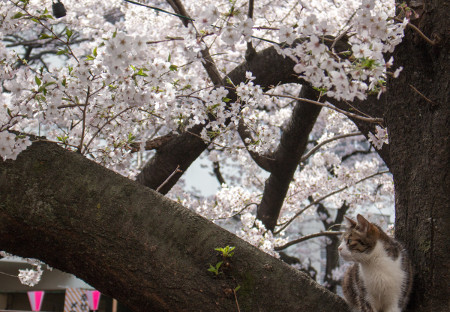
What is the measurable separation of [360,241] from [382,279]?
188 millimetres

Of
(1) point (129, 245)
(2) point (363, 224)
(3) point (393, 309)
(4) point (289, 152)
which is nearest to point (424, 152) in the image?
(2) point (363, 224)

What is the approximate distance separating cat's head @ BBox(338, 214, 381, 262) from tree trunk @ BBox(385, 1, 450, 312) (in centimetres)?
14

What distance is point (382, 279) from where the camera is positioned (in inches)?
70.4

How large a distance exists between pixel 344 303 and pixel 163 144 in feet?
6.72

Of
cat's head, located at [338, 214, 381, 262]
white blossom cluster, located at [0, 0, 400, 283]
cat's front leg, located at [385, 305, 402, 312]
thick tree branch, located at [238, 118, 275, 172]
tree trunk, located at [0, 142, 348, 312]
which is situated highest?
thick tree branch, located at [238, 118, 275, 172]

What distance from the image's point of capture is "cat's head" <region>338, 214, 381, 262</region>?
1888 mm

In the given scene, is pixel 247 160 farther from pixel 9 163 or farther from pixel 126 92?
pixel 9 163

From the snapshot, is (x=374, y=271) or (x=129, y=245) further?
(x=374, y=271)

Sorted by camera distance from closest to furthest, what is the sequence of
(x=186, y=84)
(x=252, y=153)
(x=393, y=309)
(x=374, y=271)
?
(x=393, y=309)
(x=374, y=271)
(x=186, y=84)
(x=252, y=153)

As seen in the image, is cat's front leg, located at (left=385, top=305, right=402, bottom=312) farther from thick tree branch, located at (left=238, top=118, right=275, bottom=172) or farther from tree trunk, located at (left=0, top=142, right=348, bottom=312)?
thick tree branch, located at (left=238, top=118, right=275, bottom=172)

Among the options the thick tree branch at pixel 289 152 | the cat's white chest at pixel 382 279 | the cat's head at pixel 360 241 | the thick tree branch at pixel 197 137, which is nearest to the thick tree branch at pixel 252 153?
the thick tree branch at pixel 289 152

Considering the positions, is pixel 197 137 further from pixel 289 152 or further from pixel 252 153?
pixel 289 152

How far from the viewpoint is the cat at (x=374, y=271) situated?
1685 millimetres

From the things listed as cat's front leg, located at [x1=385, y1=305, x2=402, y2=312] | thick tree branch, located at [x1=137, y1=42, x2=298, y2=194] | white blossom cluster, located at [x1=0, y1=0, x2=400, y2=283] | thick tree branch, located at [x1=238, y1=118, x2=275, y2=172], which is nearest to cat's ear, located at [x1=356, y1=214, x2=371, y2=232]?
cat's front leg, located at [x1=385, y1=305, x2=402, y2=312]
